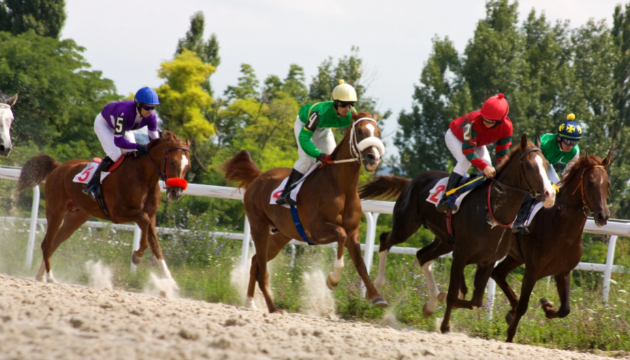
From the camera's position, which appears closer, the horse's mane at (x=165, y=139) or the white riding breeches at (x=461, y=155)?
the white riding breeches at (x=461, y=155)

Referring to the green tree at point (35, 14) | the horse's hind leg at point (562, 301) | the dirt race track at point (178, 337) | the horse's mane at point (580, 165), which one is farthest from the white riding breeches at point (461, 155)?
the green tree at point (35, 14)

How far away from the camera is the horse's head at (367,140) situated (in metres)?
5.18

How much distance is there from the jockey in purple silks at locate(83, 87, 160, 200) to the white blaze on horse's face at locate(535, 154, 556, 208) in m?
3.74

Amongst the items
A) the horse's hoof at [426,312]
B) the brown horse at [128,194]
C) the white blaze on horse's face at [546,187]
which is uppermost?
the white blaze on horse's face at [546,187]

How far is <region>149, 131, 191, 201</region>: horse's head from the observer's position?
6.03m

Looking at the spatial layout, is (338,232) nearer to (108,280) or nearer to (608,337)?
(608,337)

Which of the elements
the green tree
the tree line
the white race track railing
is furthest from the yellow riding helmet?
the green tree

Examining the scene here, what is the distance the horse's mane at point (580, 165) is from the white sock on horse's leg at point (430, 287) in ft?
5.09

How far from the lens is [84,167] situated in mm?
7223

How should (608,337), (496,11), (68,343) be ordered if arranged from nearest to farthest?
(68,343), (608,337), (496,11)

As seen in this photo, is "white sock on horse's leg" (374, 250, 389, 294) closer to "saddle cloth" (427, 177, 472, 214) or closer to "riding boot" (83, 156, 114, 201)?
"saddle cloth" (427, 177, 472, 214)

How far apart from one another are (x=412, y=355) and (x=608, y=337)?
9.87 feet

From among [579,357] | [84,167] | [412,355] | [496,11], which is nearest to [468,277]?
[579,357]

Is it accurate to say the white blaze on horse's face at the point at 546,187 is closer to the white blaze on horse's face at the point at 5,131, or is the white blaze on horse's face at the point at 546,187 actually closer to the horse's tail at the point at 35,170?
the white blaze on horse's face at the point at 5,131
